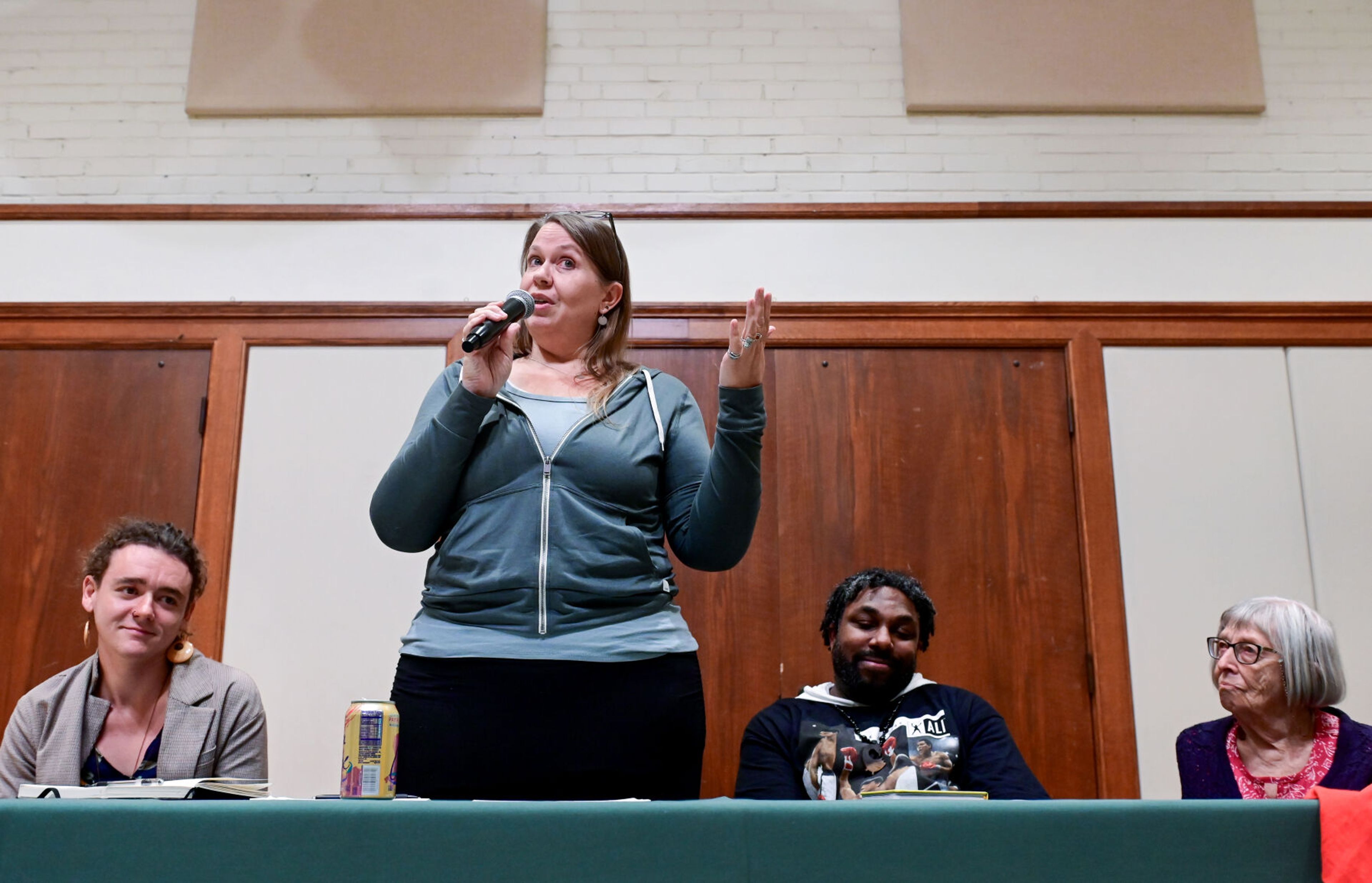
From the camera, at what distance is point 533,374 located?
191 centimetres

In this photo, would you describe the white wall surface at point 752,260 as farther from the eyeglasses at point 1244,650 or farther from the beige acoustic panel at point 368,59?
the eyeglasses at point 1244,650

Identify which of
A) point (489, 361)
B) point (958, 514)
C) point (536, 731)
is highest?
point (958, 514)

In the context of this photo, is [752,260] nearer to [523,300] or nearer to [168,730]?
[523,300]

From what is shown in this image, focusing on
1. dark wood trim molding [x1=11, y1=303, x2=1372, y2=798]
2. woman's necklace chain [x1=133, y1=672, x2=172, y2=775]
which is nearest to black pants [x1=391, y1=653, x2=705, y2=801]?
woman's necklace chain [x1=133, y1=672, x2=172, y2=775]

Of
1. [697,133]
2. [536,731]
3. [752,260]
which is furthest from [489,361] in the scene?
[697,133]

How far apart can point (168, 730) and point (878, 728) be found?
4.56 feet

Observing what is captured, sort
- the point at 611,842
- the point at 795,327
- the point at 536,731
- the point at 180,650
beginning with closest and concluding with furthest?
the point at 611,842
the point at 536,731
the point at 180,650
the point at 795,327

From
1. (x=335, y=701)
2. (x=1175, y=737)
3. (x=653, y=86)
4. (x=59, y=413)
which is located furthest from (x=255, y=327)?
(x=1175, y=737)

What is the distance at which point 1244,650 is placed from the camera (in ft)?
8.39

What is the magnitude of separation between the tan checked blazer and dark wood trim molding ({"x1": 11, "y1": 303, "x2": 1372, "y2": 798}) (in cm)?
119

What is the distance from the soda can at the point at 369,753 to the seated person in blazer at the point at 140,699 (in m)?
0.95

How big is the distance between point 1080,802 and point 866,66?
9.40 feet

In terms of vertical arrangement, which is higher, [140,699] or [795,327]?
[795,327]

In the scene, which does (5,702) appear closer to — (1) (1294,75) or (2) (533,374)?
(2) (533,374)
